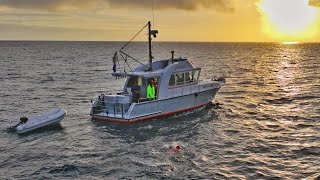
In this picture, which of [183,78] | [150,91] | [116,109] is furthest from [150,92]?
[183,78]

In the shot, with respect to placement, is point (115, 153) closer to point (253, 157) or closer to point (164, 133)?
point (164, 133)

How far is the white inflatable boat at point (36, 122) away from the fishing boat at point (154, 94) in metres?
2.87

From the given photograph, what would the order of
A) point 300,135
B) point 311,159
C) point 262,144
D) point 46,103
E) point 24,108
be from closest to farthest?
1. point 311,159
2. point 262,144
3. point 300,135
4. point 24,108
5. point 46,103

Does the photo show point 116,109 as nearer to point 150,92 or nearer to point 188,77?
point 150,92

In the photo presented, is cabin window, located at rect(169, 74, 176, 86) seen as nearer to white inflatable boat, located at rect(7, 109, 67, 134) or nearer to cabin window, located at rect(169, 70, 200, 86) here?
cabin window, located at rect(169, 70, 200, 86)

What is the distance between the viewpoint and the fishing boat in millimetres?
28828

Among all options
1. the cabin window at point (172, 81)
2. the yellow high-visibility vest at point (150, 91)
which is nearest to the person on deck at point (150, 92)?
the yellow high-visibility vest at point (150, 91)

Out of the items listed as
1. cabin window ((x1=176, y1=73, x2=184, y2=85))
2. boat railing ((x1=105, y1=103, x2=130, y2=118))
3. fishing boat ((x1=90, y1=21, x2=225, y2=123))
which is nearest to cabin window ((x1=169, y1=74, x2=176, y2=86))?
fishing boat ((x1=90, y1=21, x2=225, y2=123))

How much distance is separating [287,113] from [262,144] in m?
10.2

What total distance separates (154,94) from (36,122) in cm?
883

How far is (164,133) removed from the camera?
26250 millimetres

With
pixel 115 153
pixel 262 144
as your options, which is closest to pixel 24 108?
pixel 115 153

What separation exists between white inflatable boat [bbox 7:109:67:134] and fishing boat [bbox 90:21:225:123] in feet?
9.41

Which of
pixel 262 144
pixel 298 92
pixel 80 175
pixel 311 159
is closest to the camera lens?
pixel 80 175
